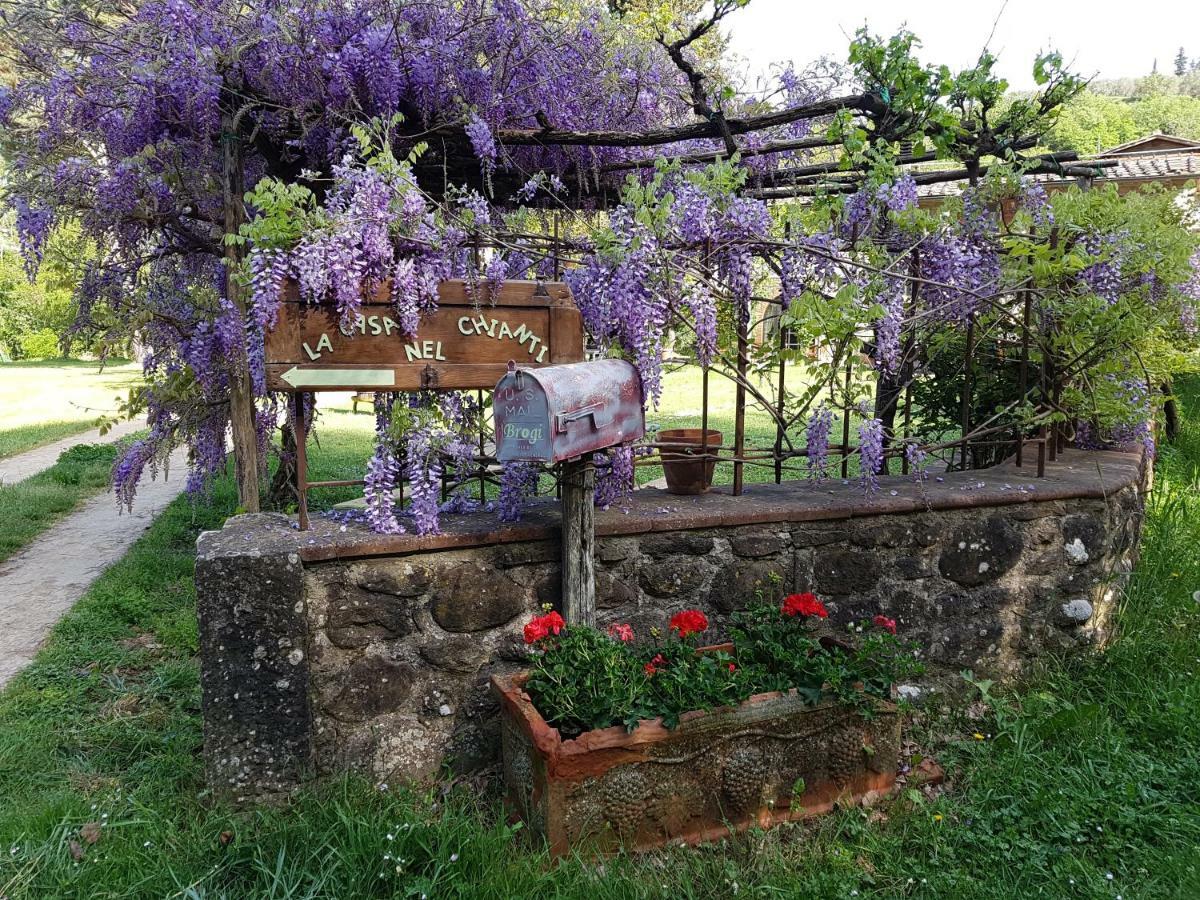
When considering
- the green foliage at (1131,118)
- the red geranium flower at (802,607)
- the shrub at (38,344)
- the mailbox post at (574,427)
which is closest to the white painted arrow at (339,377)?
the mailbox post at (574,427)

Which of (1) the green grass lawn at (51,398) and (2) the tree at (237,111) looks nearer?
(2) the tree at (237,111)

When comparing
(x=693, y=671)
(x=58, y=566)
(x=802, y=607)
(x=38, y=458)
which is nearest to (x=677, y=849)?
(x=693, y=671)

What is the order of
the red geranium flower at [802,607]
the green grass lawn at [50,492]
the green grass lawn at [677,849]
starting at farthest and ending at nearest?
the green grass lawn at [50,492] < the red geranium flower at [802,607] < the green grass lawn at [677,849]

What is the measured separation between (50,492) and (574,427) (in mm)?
6920

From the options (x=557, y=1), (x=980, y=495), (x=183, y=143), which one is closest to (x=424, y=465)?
(x=980, y=495)

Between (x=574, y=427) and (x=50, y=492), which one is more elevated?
(x=574, y=427)

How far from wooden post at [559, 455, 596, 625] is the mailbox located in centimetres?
11

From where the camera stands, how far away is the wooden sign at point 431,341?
8.82 ft

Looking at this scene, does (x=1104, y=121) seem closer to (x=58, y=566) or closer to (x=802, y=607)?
(x=802, y=607)

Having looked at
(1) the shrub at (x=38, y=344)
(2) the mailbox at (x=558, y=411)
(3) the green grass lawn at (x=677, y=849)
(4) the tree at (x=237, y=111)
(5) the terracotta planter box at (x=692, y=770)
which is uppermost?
(4) the tree at (x=237, y=111)

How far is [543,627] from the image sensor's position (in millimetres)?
2605

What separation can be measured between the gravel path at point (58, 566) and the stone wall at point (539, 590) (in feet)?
6.35

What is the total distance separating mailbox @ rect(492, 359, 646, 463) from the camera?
7.84 ft

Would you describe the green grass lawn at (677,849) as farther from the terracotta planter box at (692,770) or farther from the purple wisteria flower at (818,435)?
the purple wisteria flower at (818,435)
